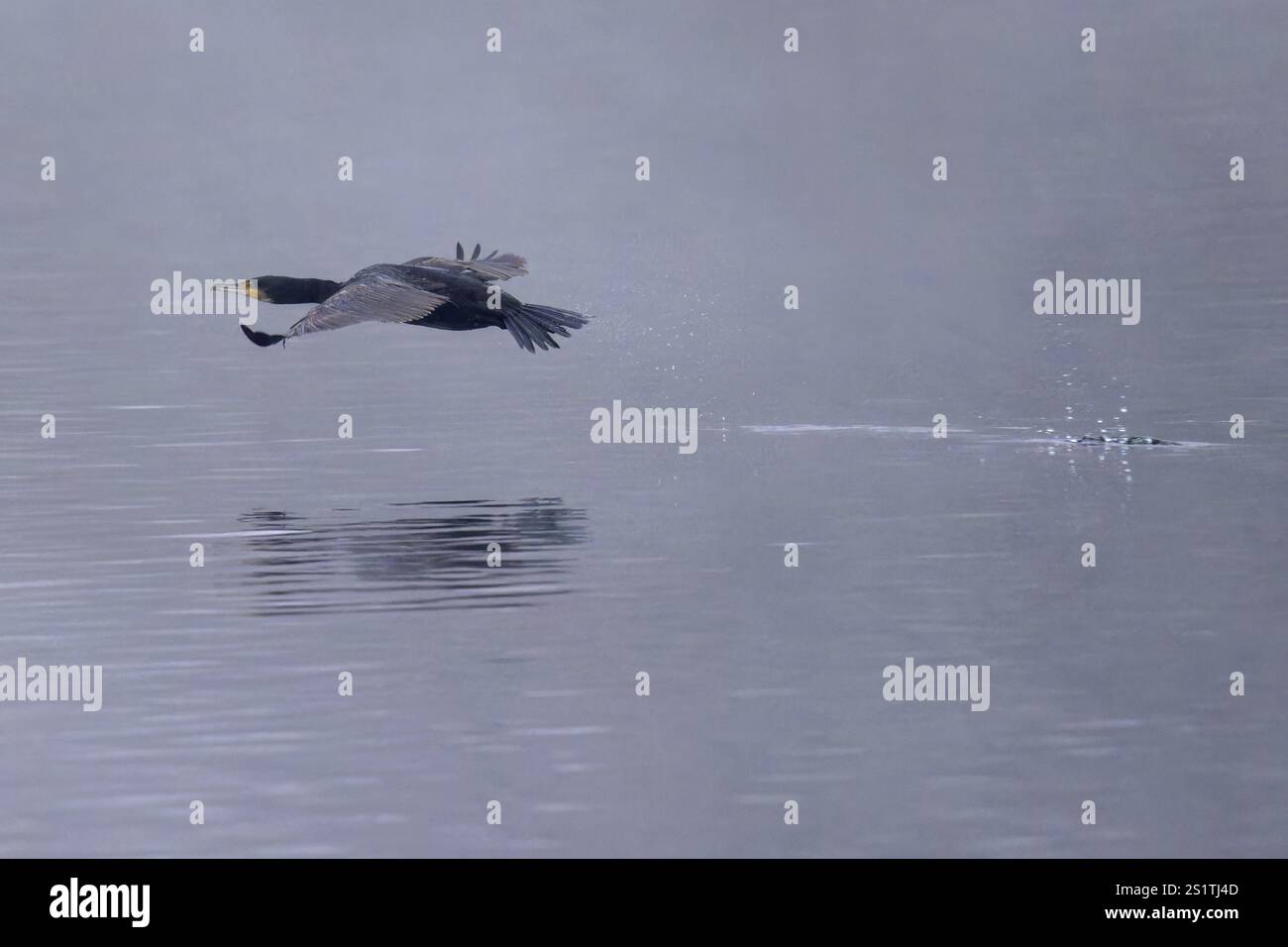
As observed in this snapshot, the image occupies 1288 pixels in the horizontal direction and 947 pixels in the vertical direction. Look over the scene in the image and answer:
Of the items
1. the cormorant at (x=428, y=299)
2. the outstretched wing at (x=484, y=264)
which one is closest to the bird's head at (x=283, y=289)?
the cormorant at (x=428, y=299)

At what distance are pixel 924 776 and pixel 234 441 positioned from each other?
43.7ft

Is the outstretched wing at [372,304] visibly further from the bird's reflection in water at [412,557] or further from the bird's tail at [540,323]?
the bird's reflection in water at [412,557]

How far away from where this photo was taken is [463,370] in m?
30.4

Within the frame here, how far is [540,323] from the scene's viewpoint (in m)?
17.5

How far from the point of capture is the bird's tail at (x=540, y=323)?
17.4m

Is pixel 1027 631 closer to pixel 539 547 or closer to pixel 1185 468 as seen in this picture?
pixel 539 547

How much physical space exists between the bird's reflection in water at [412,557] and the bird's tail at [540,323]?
146cm

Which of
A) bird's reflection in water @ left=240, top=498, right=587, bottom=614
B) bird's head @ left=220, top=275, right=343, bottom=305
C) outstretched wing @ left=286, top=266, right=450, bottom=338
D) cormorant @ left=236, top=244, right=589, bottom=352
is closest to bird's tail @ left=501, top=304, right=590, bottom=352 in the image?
cormorant @ left=236, top=244, right=589, bottom=352

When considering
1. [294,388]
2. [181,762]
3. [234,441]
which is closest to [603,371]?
[294,388]

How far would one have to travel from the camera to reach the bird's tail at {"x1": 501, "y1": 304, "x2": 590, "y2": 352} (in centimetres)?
1742

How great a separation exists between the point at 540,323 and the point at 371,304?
2095 mm

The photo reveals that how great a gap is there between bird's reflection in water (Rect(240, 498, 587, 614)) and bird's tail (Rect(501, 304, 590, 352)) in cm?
146

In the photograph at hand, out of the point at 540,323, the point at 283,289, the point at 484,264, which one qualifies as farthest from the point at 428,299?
the point at 283,289

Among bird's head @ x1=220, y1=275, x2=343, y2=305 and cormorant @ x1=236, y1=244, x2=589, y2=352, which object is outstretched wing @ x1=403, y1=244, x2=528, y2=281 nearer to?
cormorant @ x1=236, y1=244, x2=589, y2=352
